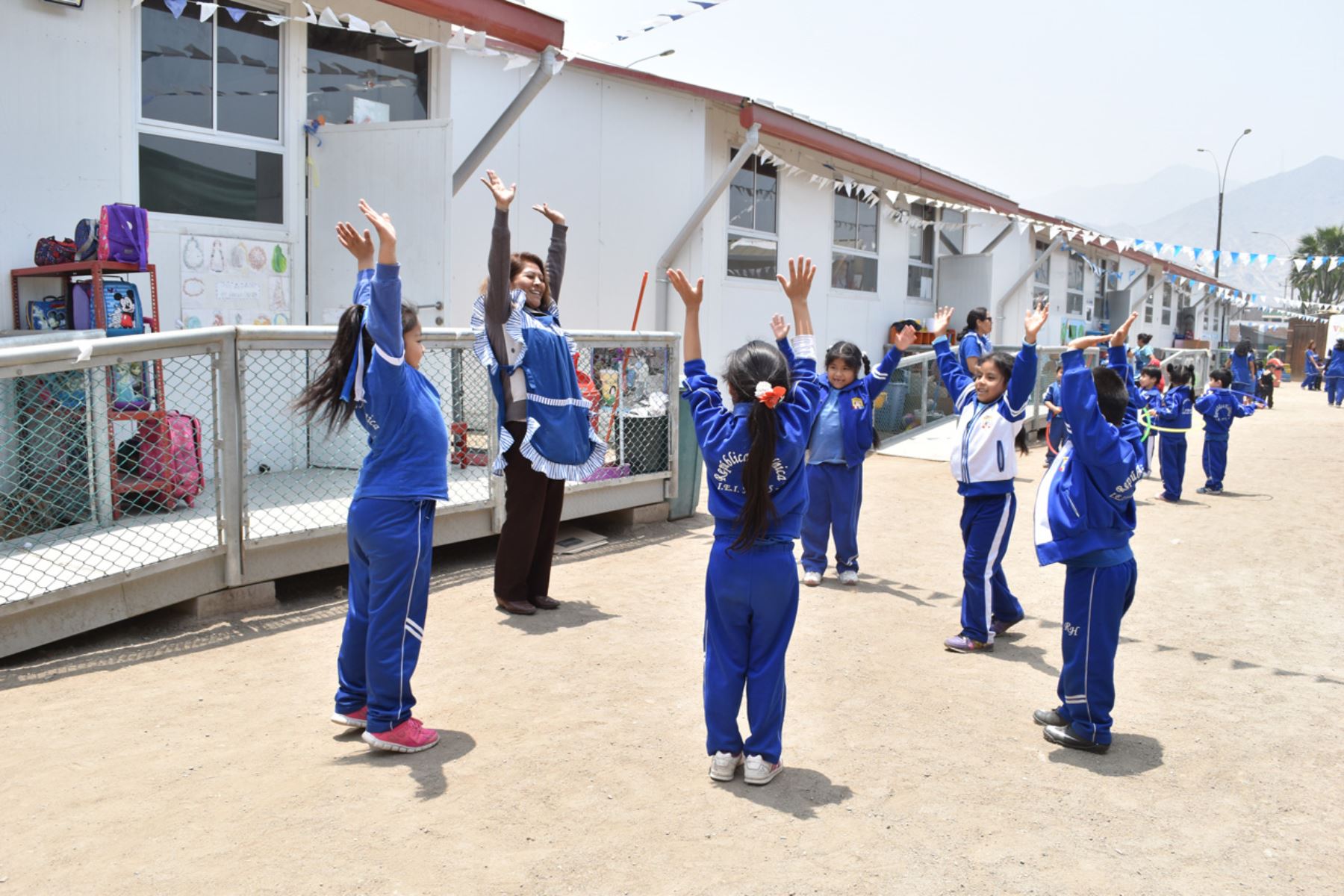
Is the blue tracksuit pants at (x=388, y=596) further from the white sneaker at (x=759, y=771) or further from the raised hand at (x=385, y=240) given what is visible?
the white sneaker at (x=759, y=771)

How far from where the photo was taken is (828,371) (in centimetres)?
645

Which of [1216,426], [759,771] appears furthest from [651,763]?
[1216,426]

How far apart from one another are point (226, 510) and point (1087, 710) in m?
3.95

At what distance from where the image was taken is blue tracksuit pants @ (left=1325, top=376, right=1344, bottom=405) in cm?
2558

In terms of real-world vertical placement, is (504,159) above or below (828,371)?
above

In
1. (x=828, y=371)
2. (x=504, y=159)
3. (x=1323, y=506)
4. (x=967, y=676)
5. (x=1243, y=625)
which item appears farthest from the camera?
(x=1323, y=506)

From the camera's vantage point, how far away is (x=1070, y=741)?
390 centimetres

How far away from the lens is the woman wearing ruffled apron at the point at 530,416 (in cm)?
519

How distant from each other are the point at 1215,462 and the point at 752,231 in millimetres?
5886

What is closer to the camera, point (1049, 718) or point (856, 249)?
point (1049, 718)

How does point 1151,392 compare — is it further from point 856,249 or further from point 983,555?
point 983,555

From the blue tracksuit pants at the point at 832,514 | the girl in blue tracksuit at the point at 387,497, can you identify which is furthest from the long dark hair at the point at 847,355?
the girl in blue tracksuit at the point at 387,497

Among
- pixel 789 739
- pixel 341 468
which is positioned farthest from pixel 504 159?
pixel 789 739

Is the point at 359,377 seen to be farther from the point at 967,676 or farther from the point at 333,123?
the point at 333,123
